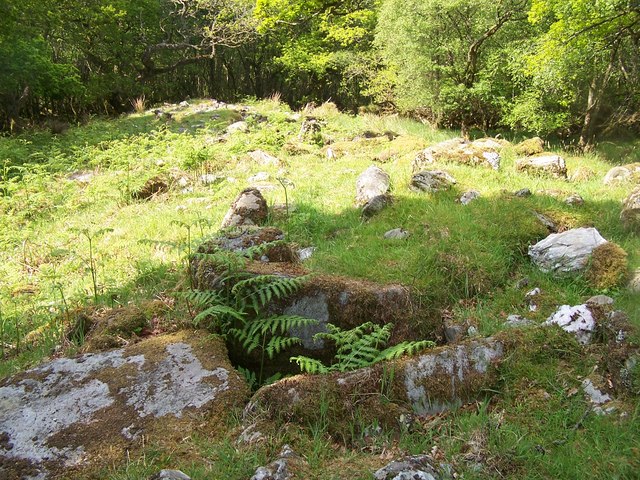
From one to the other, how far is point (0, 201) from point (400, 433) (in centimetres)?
776

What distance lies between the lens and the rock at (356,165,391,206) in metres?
6.66

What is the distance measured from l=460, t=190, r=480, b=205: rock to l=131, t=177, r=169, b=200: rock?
4.90 metres

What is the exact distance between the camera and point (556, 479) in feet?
7.25

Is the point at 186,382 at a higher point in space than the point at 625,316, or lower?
lower

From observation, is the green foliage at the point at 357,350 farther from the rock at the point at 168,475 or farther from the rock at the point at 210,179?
the rock at the point at 210,179

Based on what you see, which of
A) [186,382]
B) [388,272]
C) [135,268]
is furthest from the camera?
[135,268]

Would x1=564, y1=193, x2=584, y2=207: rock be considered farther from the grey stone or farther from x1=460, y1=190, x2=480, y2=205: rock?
the grey stone

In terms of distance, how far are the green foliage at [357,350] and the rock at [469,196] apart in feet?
10.7

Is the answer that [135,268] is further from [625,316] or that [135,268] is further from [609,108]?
[609,108]

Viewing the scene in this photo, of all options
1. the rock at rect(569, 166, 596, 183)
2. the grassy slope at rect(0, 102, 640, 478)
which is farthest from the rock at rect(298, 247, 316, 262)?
the rock at rect(569, 166, 596, 183)

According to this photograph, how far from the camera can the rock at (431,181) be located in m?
6.62

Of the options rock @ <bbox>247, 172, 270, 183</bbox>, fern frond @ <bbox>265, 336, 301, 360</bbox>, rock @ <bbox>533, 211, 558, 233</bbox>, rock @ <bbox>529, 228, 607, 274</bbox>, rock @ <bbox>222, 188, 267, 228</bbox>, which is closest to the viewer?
fern frond @ <bbox>265, 336, 301, 360</bbox>

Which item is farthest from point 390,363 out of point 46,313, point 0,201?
point 0,201

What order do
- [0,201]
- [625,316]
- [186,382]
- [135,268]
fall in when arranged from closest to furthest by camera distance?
1. [186,382]
2. [625,316]
3. [135,268]
4. [0,201]
